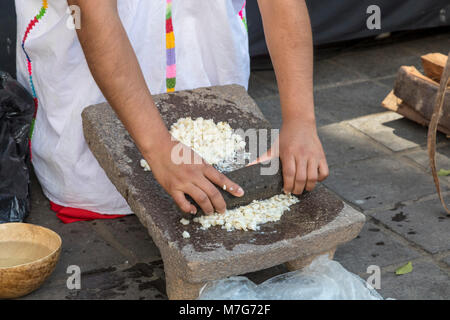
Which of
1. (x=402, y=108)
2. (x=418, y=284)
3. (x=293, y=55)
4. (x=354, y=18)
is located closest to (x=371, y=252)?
(x=418, y=284)

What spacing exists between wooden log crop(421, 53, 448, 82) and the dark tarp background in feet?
2.83

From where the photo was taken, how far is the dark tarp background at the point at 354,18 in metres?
3.96

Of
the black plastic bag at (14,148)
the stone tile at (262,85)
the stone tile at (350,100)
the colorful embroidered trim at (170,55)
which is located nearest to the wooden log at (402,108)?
the stone tile at (350,100)

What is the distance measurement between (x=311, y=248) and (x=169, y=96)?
2.89ft

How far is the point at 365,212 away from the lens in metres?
2.73

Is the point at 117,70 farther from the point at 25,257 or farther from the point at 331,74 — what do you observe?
the point at 331,74

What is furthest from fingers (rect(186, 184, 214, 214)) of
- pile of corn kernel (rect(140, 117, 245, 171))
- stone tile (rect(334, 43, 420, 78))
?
stone tile (rect(334, 43, 420, 78))

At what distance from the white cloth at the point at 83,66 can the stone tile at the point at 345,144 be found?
696mm

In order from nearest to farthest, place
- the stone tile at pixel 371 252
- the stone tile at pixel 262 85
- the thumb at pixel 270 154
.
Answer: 1. the thumb at pixel 270 154
2. the stone tile at pixel 371 252
3. the stone tile at pixel 262 85

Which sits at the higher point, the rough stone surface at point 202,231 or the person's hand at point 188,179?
the person's hand at point 188,179

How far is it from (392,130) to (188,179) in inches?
70.6

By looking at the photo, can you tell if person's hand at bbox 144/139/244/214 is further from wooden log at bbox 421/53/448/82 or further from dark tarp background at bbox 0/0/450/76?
dark tarp background at bbox 0/0/450/76

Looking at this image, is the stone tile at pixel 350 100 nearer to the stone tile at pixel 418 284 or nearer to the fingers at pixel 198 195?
the stone tile at pixel 418 284
